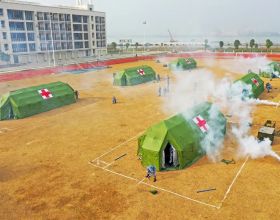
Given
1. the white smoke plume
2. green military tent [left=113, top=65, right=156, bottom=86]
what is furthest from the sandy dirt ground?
green military tent [left=113, top=65, right=156, bottom=86]

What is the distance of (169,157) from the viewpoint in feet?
62.8

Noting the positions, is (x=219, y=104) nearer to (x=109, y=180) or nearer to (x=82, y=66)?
(x=109, y=180)

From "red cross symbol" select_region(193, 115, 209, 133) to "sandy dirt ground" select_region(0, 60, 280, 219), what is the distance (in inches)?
92.7

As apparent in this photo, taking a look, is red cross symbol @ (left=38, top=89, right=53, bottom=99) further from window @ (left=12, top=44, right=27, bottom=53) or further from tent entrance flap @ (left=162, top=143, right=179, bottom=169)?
window @ (left=12, top=44, right=27, bottom=53)

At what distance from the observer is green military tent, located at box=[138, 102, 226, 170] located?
18.4 meters

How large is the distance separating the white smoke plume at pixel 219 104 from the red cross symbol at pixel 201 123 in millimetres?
554

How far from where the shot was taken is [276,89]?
43.2 metres

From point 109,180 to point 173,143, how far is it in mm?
4990

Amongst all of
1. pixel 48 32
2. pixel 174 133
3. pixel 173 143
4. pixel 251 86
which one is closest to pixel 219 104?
pixel 251 86

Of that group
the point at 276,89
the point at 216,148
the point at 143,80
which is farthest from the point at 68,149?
the point at 276,89

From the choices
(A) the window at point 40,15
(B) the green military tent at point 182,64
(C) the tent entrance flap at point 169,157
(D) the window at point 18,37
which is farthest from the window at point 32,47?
(C) the tent entrance flap at point 169,157

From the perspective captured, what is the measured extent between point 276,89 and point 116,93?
1023 inches

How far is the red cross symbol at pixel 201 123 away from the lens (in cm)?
2119

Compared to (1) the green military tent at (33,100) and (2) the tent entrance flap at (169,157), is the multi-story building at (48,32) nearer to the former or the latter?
(1) the green military tent at (33,100)
